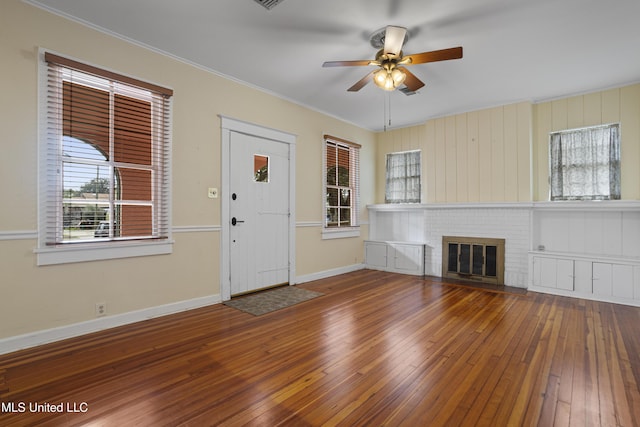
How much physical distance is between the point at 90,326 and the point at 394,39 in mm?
3951

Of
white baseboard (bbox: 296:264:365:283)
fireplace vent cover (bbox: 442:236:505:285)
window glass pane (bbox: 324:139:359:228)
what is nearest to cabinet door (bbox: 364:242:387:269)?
white baseboard (bbox: 296:264:365:283)

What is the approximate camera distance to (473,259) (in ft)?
17.1

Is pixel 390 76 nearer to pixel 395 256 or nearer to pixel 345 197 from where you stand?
pixel 345 197

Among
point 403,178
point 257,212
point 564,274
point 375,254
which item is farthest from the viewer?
point 403,178

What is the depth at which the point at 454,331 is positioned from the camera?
2992 millimetres

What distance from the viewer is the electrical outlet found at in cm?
294

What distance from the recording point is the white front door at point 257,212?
412 cm

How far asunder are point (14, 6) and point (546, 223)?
269 inches

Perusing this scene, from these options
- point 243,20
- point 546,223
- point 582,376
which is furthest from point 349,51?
point 546,223

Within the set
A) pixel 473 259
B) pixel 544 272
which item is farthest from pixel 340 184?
pixel 544 272

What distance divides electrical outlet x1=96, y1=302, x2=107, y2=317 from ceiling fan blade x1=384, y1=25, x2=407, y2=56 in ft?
12.2

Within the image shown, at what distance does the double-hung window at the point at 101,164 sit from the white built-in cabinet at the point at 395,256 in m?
3.99

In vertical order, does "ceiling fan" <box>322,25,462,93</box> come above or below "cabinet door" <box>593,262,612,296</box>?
above

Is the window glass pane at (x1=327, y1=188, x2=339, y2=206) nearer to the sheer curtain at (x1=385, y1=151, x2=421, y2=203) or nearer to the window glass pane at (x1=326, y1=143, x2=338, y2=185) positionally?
the window glass pane at (x1=326, y1=143, x2=338, y2=185)
